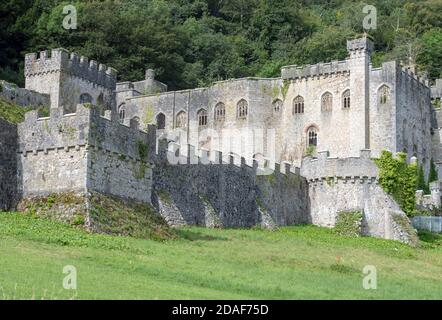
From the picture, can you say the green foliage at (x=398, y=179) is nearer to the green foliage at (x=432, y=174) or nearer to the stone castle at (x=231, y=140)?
the stone castle at (x=231, y=140)

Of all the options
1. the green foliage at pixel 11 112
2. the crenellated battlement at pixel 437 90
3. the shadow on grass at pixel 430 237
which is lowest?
the shadow on grass at pixel 430 237

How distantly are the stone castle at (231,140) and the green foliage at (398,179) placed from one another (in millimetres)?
510

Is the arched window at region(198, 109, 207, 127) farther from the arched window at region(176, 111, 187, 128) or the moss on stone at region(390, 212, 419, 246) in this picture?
the moss on stone at region(390, 212, 419, 246)

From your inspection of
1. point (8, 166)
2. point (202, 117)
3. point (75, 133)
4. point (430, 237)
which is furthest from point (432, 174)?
point (8, 166)

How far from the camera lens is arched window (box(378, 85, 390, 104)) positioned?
69.1 metres

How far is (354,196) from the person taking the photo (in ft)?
185

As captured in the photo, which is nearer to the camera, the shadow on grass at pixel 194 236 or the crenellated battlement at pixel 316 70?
the shadow on grass at pixel 194 236

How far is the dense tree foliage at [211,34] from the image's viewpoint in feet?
264

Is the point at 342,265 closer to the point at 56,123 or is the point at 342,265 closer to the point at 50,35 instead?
the point at 56,123

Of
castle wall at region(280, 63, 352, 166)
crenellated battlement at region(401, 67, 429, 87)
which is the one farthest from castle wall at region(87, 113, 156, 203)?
crenellated battlement at region(401, 67, 429, 87)

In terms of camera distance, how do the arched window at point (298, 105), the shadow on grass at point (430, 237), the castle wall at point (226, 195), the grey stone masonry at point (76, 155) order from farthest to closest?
the arched window at point (298, 105), the shadow on grass at point (430, 237), the castle wall at point (226, 195), the grey stone masonry at point (76, 155)

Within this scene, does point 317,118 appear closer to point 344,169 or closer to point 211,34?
point 344,169

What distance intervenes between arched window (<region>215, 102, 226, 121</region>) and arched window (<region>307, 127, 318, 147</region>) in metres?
7.14

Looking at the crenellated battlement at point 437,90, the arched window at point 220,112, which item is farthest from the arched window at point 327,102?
the crenellated battlement at point 437,90
